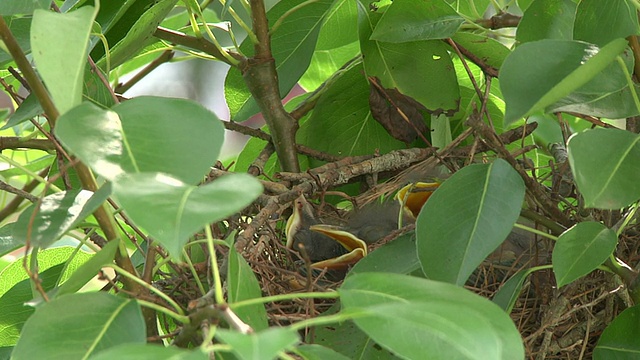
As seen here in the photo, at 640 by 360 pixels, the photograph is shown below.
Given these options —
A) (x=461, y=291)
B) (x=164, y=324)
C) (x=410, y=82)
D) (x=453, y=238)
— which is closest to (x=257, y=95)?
(x=410, y=82)

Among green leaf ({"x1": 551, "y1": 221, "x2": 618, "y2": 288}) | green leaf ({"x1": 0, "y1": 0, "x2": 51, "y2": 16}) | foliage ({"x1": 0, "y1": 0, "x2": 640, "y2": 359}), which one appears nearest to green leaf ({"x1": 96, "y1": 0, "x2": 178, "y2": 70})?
foliage ({"x1": 0, "y1": 0, "x2": 640, "y2": 359})

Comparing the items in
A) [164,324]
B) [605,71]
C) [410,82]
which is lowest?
[164,324]

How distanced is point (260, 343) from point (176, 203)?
9 centimetres

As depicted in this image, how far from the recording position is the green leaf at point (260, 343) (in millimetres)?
383

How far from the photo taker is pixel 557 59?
620mm

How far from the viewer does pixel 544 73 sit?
2.00 ft

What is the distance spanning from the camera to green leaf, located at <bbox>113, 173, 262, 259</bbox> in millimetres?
425

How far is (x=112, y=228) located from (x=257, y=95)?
1.22ft

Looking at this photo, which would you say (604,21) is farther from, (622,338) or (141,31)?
(141,31)

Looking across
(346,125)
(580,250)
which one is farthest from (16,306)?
(580,250)

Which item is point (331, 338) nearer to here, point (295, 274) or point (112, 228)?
point (295, 274)

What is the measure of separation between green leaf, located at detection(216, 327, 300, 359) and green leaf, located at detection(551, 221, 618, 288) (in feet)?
1.07

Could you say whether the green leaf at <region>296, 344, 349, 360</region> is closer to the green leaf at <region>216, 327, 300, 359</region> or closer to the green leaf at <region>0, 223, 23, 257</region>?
the green leaf at <region>216, 327, 300, 359</region>

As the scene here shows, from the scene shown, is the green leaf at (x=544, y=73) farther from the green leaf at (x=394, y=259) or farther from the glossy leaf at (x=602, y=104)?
the green leaf at (x=394, y=259)
